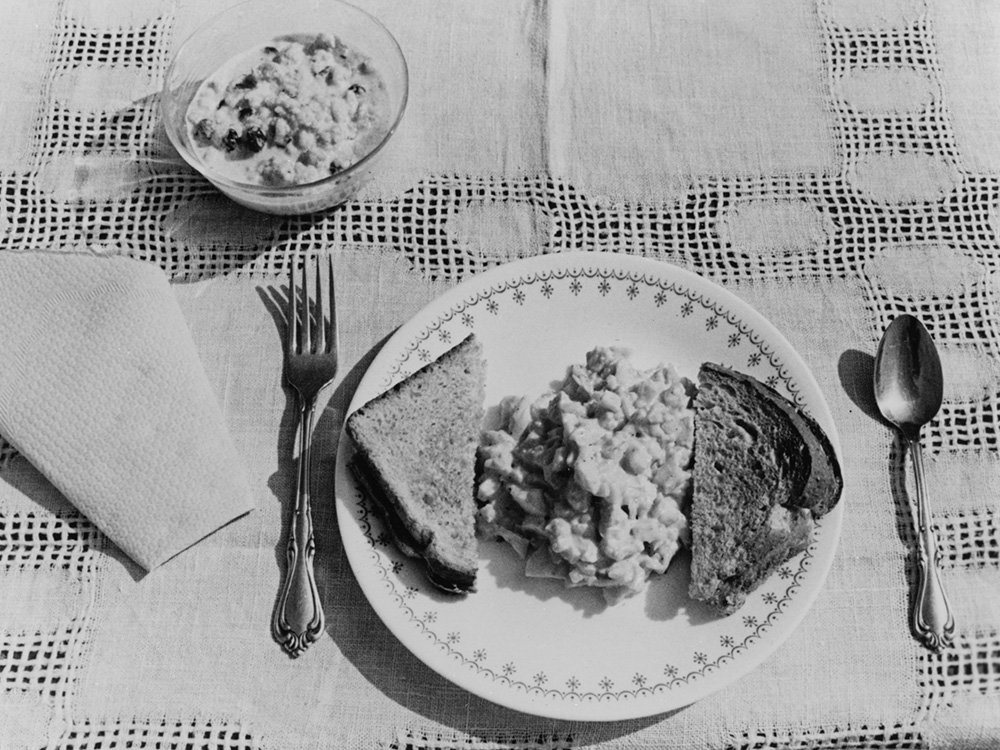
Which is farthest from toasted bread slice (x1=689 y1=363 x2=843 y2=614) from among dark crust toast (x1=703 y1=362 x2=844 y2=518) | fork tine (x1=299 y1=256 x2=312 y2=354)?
fork tine (x1=299 y1=256 x2=312 y2=354)

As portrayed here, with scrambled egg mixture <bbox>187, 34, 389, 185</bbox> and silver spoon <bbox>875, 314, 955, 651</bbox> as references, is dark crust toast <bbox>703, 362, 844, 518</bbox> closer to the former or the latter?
silver spoon <bbox>875, 314, 955, 651</bbox>

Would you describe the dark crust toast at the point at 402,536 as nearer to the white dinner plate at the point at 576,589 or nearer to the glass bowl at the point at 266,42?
the white dinner plate at the point at 576,589

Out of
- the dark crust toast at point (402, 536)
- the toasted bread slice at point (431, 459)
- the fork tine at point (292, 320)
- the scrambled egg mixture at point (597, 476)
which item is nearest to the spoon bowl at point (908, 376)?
the scrambled egg mixture at point (597, 476)

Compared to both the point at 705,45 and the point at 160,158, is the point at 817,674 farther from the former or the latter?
the point at 160,158

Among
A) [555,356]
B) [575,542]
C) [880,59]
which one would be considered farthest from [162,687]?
[880,59]

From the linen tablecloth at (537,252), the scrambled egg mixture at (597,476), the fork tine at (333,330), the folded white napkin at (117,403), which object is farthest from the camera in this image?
the fork tine at (333,330)

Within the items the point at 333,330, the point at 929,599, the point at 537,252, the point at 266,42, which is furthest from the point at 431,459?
the point at 266,42

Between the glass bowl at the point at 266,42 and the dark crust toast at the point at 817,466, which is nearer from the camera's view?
the dark crust toast at the point at 817,466
